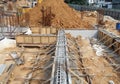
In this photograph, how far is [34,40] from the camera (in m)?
16.8

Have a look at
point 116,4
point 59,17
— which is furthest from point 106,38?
point 116,4

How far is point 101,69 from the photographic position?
11.9 m

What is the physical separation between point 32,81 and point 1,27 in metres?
11.0

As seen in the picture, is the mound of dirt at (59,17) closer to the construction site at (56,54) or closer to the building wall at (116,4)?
the construction site at (56,54)

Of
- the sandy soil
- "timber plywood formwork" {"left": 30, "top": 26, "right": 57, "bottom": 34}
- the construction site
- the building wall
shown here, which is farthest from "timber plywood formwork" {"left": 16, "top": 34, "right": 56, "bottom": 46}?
the building wall

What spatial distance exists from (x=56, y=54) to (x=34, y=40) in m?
6.33

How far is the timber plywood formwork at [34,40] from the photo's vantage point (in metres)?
16.7

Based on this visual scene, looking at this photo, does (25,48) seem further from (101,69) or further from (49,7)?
(49,7)

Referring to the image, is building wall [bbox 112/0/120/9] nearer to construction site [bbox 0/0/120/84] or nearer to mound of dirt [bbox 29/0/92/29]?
mound of dirt [bbox 29/0/92/29]

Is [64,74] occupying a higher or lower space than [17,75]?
higher

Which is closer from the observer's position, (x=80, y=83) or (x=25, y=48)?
(x=80, y=83)

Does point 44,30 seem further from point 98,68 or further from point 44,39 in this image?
point 98,68

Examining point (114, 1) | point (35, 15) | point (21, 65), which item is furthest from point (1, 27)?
point (114, 1)

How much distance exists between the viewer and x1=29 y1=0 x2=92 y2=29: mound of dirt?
928 inches
